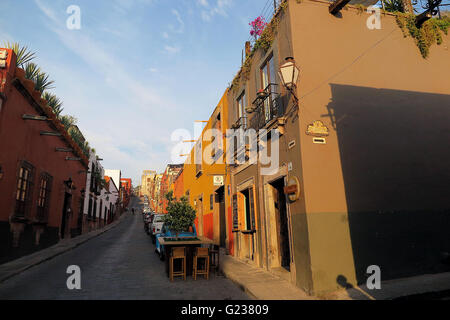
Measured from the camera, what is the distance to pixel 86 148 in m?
26.5

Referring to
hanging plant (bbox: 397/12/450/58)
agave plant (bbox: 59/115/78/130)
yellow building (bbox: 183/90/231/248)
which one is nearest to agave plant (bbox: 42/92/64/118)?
agave plant (bbox: 59/115/78/130)

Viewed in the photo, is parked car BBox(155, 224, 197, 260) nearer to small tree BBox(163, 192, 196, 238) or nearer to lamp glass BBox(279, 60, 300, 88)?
small tree BBox(163, 192, 196, 238)

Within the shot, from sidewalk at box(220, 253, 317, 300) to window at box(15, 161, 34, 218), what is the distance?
8.26 metres

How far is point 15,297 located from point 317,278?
6.42 m

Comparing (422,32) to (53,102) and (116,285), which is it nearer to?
(116,285)

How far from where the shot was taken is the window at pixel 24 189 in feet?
35.3

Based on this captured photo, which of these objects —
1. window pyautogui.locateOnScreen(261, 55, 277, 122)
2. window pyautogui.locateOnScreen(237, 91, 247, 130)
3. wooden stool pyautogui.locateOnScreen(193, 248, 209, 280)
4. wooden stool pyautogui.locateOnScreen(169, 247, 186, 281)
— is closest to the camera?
wooden stool pyautogui.locateOnScreen(169, 247, 186, 281)

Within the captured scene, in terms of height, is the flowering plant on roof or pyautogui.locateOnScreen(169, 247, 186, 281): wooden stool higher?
the flowering plant on roof

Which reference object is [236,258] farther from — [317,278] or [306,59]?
[306,59]

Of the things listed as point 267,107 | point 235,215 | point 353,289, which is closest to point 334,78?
point 267,107

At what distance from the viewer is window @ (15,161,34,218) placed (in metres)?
10.8

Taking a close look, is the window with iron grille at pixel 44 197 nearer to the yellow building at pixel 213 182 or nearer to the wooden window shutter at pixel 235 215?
the yellow building at pixel 213 182

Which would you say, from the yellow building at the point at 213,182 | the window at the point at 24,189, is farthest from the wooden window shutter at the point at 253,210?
the window at the point at 24,189

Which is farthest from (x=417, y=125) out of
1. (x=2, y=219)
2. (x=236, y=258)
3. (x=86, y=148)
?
(x=86, y=148)
